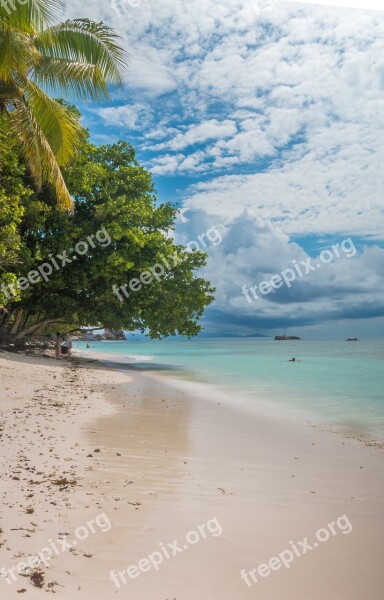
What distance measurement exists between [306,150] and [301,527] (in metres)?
8.60

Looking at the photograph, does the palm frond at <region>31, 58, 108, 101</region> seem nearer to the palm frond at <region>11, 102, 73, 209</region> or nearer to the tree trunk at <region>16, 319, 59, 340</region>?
the palm frond at <region>11, 102, 73, 209</region>

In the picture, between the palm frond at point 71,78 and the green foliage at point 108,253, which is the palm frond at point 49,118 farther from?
the green foliage at point 108,253

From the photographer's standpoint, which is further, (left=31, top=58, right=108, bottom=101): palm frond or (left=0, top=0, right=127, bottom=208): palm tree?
(left=31, top=58, right=108, bottom=101): palm frond

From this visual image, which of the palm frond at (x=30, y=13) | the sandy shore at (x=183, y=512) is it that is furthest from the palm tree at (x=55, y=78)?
the sandy shore at (x=183, y=512)

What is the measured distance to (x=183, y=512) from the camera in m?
2.72

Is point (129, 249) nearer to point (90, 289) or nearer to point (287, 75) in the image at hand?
point (90, 289)

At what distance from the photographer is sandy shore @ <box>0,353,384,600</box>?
2020mm

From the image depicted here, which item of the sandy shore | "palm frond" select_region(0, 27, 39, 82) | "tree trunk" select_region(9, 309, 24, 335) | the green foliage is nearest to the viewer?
→ the sandy shore

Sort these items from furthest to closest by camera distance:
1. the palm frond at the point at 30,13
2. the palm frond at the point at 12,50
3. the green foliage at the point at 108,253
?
the green foliage at the point at 108,253
the palm frond at the point at 12,50
the palm frond at the point at 30,13

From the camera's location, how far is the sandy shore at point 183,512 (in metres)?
2.02

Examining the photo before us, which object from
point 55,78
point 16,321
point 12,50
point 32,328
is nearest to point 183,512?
point 12,50

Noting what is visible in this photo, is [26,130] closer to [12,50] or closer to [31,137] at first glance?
[31,137]

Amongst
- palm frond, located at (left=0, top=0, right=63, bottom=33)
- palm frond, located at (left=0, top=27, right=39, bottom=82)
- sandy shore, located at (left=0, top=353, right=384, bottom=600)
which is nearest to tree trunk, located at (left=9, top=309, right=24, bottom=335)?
palm frond, located at (left=0, top=27, right=39, bottom=82)

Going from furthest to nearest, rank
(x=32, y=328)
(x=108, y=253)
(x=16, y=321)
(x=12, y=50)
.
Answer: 1. (x=32, y=328)
2. (x=16, y=321)
3. (x=108, y=253)
4. (x=12, y=50)
